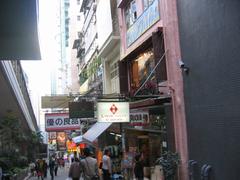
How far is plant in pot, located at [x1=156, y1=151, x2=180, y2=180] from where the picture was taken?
14.1m

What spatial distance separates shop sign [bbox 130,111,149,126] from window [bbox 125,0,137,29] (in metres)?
4.73

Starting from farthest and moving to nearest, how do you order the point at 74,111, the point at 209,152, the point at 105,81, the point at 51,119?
the point at 105,81 → the point at 51,119 → the point at 74,111 → the point at 209,152

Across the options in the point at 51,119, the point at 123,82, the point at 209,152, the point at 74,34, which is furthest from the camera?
the point at 74,34

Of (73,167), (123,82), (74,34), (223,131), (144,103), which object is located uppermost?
(74,34)

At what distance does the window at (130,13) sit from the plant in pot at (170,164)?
8.20 meters

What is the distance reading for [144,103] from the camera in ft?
55.0

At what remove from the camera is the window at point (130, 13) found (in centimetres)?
2062

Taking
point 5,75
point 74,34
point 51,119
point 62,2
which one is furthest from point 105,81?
point 62,2

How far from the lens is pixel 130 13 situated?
2145cm

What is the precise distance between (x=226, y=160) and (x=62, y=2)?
13407 centimetres

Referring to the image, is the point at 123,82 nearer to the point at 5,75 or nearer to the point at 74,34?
the point at 5,75

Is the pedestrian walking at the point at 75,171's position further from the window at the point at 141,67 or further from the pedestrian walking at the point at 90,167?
the window at the point at 141,67

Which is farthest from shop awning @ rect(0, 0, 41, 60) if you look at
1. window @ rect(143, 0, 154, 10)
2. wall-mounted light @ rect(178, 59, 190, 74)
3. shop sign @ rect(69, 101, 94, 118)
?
shop sign @ rect(69, 101, 94, 118)

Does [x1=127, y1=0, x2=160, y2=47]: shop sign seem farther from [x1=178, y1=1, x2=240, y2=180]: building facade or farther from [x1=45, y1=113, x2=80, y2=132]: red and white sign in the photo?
[x1=45, y1=113, x2=80, y2=132]: red and white sign
